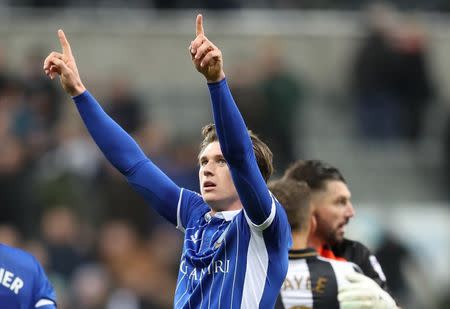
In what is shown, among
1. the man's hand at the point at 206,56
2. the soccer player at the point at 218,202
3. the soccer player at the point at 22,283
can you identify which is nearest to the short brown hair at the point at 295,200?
the soccer player at the point at 218,202

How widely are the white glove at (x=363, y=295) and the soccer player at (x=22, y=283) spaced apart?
1.42 meters

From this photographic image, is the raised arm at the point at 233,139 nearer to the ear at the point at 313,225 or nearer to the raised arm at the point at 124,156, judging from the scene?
the raised arm at the point at 124,156

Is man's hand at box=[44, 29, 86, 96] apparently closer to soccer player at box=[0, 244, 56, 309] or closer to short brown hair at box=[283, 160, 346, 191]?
soccer player at box=[0, 244, 56, 309]

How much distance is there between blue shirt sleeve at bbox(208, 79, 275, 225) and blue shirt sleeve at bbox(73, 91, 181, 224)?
2.53ft

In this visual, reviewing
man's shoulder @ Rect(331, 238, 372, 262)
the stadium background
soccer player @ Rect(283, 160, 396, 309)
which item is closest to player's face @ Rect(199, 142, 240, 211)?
soccer player @ Rect(283, 160, 396, 309)

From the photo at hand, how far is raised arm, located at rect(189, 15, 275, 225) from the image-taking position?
5.45m

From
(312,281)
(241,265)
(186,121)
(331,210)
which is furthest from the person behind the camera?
(186,121)

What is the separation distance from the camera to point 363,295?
633 centimetres

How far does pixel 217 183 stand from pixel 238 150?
1.31 ft

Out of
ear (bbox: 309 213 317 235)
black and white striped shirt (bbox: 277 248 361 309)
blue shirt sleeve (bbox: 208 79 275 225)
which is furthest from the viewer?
ear (bbox: 309 213 317 235)

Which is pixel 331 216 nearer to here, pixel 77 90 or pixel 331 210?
pixel 331 210

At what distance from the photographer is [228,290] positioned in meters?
5.74

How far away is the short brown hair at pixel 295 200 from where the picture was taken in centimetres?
668

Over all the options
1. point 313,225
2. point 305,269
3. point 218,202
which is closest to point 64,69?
point 218,202
